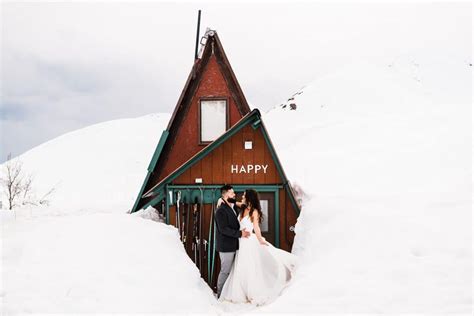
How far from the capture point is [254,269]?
23.6 feet

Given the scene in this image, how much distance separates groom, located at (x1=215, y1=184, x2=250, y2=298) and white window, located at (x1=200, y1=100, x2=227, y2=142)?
384 cm

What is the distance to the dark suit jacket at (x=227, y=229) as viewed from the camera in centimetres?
722

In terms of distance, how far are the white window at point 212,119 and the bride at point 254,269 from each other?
12.9ft

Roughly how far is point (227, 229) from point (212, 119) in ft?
14.9

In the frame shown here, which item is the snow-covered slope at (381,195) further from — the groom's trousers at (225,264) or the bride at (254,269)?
the groom's trousers at (225,264)

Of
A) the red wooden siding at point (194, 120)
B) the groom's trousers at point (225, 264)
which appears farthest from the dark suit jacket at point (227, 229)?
the red wooden siding at point (194, 120)

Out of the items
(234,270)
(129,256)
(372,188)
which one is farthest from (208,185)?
(372,188)

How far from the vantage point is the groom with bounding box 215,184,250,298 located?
7.23m

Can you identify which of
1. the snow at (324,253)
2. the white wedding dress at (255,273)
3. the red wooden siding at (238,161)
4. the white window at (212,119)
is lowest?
the white wedding dress at (255,273)

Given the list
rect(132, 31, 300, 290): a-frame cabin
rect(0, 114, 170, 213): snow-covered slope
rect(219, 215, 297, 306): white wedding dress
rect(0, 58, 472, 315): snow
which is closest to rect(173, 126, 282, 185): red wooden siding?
rect(132, 31, 300, 290): a-frame cabin

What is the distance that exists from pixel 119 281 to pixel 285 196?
457 centimetres

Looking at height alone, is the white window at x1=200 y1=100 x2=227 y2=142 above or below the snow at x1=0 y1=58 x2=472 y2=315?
above

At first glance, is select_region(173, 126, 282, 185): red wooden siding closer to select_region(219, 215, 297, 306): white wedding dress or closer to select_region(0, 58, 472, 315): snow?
select_region(0, 58, 472, 315): snow

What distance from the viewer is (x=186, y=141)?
433 inches
